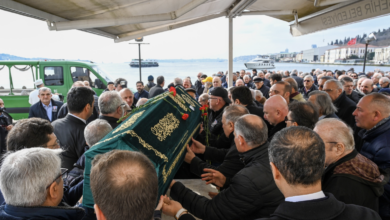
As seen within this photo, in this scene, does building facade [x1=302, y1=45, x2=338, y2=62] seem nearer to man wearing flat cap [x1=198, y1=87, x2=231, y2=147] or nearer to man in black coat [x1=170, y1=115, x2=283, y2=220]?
man wearing flat cap [x1=198, y1=87, x2=231, y2=147]

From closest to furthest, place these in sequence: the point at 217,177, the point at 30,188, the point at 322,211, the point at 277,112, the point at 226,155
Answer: the point at 322,211, the point at 30,188, the point at 217,177, the point at 226,155, the point at 277,112

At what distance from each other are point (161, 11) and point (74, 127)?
3.94 meters

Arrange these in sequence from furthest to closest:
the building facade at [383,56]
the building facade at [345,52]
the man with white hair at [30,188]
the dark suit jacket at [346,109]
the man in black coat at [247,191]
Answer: the building facade at [345,52], the building facade at [383,56], the dark suit jacket at [346,109], the man in black coat at [247,191], the man with white hair at [30,188]

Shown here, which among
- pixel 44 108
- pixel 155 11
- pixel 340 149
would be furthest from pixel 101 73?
pixel 340 149

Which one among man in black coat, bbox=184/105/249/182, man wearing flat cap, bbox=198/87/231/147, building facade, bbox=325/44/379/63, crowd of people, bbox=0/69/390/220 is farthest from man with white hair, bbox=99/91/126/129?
building facade, bbox=325/44/379/63

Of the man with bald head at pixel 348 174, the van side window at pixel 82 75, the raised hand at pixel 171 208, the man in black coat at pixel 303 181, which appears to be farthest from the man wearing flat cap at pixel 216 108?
the van side window at pixel 82 75

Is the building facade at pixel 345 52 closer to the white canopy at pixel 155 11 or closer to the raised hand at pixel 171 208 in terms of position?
the white canopy at pixel 155 11

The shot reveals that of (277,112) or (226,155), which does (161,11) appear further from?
(226,155)

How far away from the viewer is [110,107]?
2.95m

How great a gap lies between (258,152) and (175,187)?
0.72 metres

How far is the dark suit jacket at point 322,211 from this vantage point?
1153 mm

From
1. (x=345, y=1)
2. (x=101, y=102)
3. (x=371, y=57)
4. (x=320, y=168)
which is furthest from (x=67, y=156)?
(x=371, y=57)

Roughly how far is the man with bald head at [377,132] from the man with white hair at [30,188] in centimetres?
242

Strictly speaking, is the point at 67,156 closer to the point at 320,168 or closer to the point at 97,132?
the point at 97,132
